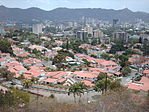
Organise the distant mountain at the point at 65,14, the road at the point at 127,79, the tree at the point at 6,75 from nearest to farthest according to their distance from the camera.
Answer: the tree at the point at 6,75
the road at the point at 127,79
the distant mountain at the point at 65,14

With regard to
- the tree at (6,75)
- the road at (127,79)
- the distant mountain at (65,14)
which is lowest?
the road at (127,79)

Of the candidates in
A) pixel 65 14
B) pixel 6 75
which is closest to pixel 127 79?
pixel 6 75

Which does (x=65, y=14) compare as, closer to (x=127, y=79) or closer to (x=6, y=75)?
(x=127, y=79)

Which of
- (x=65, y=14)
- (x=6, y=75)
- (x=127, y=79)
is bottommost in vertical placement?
(x=127, y=79)

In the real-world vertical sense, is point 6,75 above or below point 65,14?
below

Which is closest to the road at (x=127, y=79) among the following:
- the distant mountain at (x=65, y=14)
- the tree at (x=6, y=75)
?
the tree at (x=6, y=75)

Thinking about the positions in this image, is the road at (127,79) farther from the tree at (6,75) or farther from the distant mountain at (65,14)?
the distant mountain at (65,14)

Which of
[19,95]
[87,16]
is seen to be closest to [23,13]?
[87,16]

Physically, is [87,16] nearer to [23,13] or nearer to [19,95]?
[23,13]
